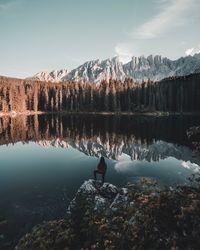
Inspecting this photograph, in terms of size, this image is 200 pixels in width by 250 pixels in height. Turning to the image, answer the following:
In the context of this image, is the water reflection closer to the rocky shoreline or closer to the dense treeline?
the rocky shoreline

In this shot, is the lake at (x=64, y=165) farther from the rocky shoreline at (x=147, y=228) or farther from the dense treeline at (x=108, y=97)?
the dense treeline at (x=108, y=97)

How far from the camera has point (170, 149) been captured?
169ft

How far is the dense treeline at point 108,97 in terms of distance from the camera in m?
141

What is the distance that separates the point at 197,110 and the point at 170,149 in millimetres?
92244

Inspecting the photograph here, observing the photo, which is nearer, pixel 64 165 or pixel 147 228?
pixel 147 228

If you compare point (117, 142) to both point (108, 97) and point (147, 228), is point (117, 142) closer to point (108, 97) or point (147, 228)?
point (147, 228)

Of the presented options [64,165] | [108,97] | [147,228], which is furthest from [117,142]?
[108,97]

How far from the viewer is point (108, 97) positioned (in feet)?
488

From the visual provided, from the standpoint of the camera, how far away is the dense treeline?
14100 centimetres

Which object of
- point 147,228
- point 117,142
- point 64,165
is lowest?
point 64,165

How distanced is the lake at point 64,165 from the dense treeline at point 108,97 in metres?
74.0

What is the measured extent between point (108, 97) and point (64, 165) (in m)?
111

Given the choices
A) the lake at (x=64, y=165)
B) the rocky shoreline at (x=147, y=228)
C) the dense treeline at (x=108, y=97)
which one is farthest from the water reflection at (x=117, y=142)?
the dense treeline at (x=108, y=97)

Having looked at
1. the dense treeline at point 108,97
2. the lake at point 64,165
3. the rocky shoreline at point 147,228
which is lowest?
the lake at point 64,165
